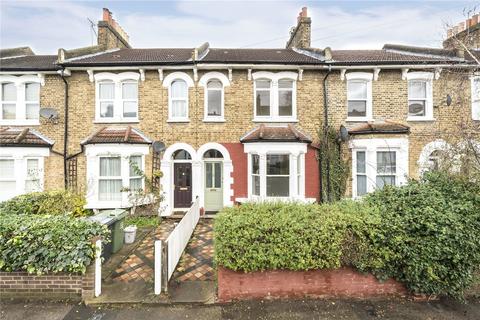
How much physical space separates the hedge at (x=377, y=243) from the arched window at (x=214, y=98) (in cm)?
674

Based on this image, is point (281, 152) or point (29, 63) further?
point (29, 63)

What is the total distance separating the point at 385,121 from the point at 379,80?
1816 mm

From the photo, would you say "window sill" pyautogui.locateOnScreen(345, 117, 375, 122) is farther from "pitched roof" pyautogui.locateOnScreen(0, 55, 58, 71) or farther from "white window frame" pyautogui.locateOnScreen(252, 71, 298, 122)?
"pitched roof" pyautogui.locateOnScreen(0, 55, 58, 71)

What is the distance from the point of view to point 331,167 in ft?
33.0

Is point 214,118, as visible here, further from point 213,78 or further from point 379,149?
point 379,149

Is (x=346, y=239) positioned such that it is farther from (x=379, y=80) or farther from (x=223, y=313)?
(x=379, y=80)

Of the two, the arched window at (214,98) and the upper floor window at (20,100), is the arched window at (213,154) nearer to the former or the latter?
the arched window at (214,98)

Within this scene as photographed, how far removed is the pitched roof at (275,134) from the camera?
30.8 feet

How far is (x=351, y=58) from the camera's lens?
1089 cm

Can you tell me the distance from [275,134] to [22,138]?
34.4 feet

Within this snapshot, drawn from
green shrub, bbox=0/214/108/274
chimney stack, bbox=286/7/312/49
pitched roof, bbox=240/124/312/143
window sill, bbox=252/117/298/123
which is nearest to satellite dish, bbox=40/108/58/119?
green shrub, bbox=0/214/108/274

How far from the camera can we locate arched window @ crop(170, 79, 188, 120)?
10.4 metres

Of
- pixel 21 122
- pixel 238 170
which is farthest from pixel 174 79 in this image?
pixel 21 122

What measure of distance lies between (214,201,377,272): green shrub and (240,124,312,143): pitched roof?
5.20m
